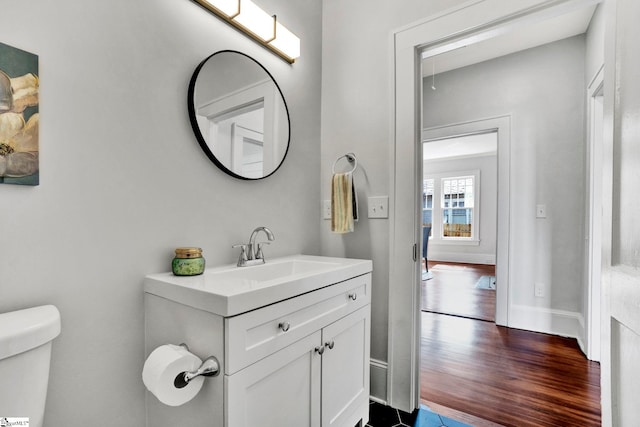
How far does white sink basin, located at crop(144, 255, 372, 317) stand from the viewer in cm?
83

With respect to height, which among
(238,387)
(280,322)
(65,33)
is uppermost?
(65,33)

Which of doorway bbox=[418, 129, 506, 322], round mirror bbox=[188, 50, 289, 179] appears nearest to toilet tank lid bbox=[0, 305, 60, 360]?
round mirror bbox=[188, 50, 289, 179]

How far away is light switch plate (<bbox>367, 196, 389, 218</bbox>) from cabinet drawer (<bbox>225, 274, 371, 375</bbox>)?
489 mm

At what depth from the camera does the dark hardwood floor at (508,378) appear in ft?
5.12

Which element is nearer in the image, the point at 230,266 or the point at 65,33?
the point at 65,33

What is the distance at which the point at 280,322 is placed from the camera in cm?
97

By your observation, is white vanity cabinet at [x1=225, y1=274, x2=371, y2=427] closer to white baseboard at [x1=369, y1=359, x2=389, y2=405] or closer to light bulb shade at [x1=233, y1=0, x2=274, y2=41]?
white baseboard at [x1=369, y1=359, x2=389, y2=405]

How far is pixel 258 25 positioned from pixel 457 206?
6.55m

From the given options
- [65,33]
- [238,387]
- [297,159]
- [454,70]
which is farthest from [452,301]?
[65,33]

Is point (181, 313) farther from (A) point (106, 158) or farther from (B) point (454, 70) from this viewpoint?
(B) point (454, 70)

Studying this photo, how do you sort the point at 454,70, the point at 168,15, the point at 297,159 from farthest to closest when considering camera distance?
the point at 454,70, the point at 297,159, the point at 168,15

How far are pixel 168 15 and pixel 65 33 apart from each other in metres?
0.39

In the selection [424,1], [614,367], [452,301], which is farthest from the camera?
[452,301]

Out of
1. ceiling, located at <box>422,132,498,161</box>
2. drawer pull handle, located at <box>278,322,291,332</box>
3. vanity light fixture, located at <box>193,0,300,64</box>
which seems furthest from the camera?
ceiling, located at <box>422,132,498,161</box>
